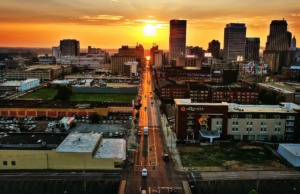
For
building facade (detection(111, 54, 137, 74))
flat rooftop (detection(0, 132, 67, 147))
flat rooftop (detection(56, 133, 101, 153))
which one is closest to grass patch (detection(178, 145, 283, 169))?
flat rooftop (detection(56, 133, 101, 153))

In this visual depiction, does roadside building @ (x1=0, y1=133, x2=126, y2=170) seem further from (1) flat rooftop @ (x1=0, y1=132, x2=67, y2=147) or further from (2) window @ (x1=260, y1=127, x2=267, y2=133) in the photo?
(2) window @ (x1=260, y1=127, x2=267, y2=133)

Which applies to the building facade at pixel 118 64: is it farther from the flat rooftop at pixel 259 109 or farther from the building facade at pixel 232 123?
the building facade at pixel 232 123

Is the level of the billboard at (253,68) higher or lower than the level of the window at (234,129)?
higher

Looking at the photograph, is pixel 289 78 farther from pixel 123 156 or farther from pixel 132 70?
pixel 123 156

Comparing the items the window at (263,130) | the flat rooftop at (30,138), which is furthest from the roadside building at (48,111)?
the window at (263,130)

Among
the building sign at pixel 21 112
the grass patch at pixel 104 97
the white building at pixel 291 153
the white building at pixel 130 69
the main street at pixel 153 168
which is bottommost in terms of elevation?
the main street at pixel 153 168

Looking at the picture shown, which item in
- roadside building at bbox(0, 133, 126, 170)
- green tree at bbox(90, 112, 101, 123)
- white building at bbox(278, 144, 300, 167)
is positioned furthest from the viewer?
green tree at bbox(90, 112, 101, 123)
